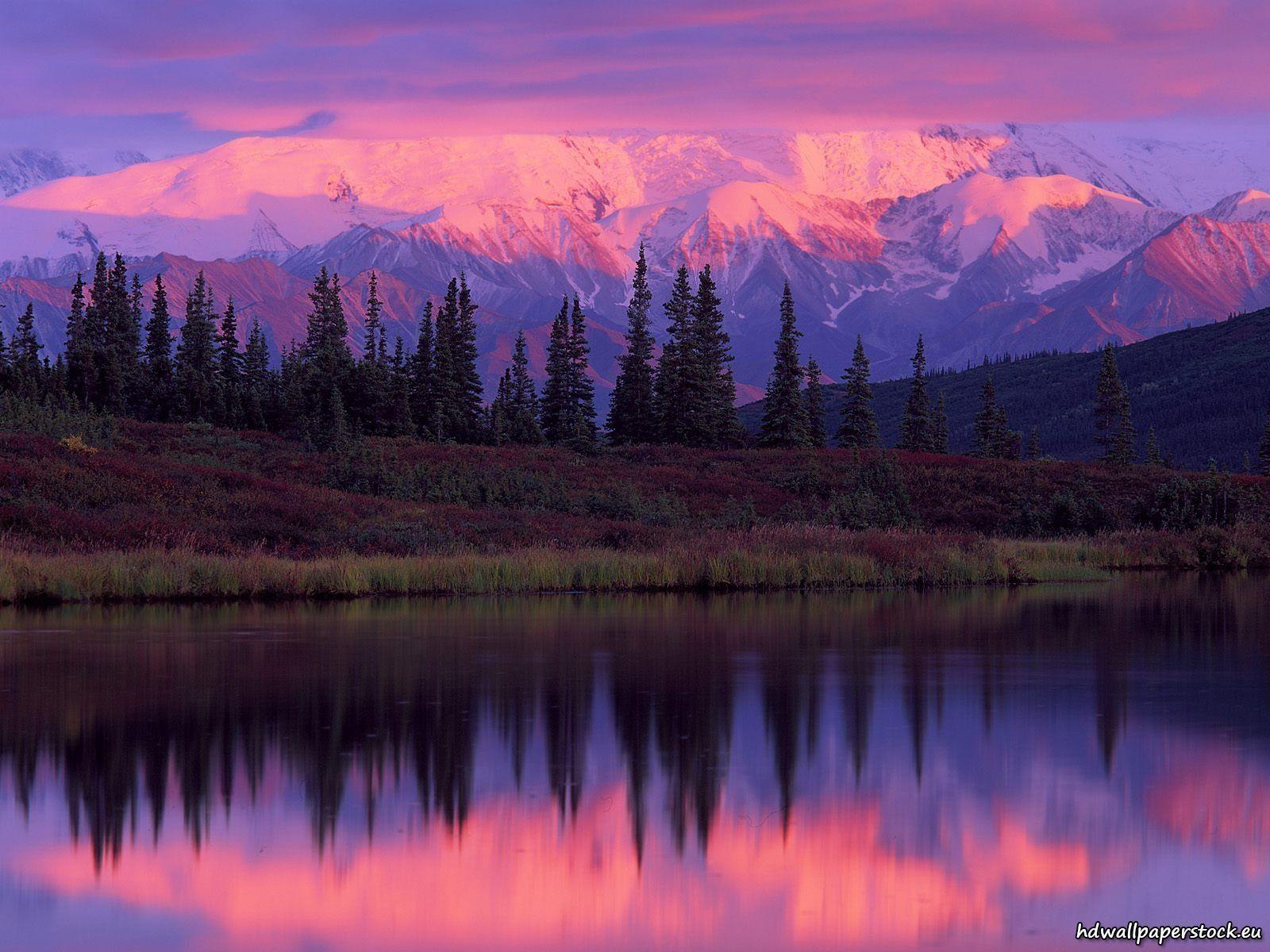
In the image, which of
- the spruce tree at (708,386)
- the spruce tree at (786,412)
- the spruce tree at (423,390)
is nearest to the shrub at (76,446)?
the spruce tree at (423,390)

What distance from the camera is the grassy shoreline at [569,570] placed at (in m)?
38.6

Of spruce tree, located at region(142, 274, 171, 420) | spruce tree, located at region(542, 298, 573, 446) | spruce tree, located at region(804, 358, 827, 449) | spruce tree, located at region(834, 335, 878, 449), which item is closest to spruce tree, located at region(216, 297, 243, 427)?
spruce tree, located at region(142, 274, 171, 420)

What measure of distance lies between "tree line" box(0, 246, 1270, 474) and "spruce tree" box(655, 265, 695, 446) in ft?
0.34

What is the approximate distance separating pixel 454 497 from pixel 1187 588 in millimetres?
25270

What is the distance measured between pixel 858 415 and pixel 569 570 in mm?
60555

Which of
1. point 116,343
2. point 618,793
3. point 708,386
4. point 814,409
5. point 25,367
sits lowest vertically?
point 618,793

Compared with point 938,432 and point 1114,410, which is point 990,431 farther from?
point 1114,410

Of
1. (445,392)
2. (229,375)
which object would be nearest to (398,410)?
(445,392)

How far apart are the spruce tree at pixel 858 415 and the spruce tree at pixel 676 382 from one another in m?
10.8

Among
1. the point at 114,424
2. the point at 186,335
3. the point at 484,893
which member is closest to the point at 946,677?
the point at 484,893

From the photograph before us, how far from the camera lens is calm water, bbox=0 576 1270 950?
40.4 ft

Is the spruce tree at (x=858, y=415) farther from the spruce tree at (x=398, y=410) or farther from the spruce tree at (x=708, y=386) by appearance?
the spruce tree at (x=398, y=410)

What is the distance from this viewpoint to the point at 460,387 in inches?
4001

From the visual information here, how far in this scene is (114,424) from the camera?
2724 inches
